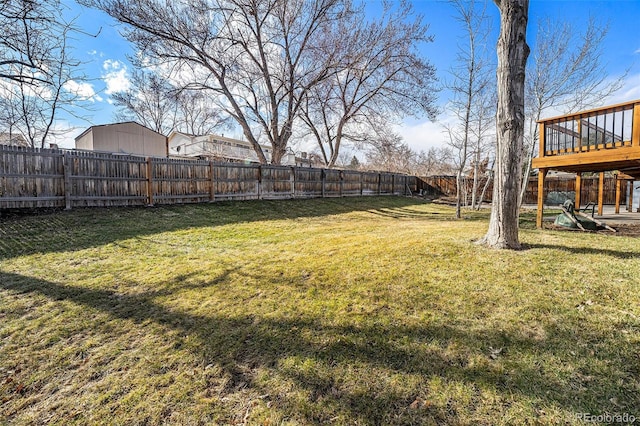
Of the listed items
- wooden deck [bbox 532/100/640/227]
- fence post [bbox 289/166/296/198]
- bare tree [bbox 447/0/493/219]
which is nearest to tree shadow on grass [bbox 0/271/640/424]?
wooden deck [bbox 532/100/640/227]

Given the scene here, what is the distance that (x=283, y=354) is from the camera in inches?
78.9

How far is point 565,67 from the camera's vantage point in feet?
27.7

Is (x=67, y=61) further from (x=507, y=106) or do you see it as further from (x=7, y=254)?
(x=507, y=106)

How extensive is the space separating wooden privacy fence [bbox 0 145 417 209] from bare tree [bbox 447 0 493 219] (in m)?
6.50

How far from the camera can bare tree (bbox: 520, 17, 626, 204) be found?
799 cm

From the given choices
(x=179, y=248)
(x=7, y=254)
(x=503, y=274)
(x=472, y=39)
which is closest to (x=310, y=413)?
(x=503, y=274)

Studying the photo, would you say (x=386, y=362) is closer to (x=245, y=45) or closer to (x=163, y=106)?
(x=245, y=45)

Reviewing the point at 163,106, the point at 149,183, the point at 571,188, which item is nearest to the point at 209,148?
the point at 163,106

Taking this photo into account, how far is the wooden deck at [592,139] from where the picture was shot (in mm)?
4695

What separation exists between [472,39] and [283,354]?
34.0 ft

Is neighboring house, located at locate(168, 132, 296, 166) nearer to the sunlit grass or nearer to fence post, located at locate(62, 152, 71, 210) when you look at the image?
fence post, located at locate(62, 152, 71, 210)

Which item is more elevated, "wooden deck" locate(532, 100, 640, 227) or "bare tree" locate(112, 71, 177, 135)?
"bare tree" locate(112, 71, 177, 135)

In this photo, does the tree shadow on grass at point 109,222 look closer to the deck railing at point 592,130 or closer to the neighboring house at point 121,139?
the deck railing at point 592,130

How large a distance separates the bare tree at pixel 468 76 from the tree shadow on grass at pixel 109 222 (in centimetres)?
546
